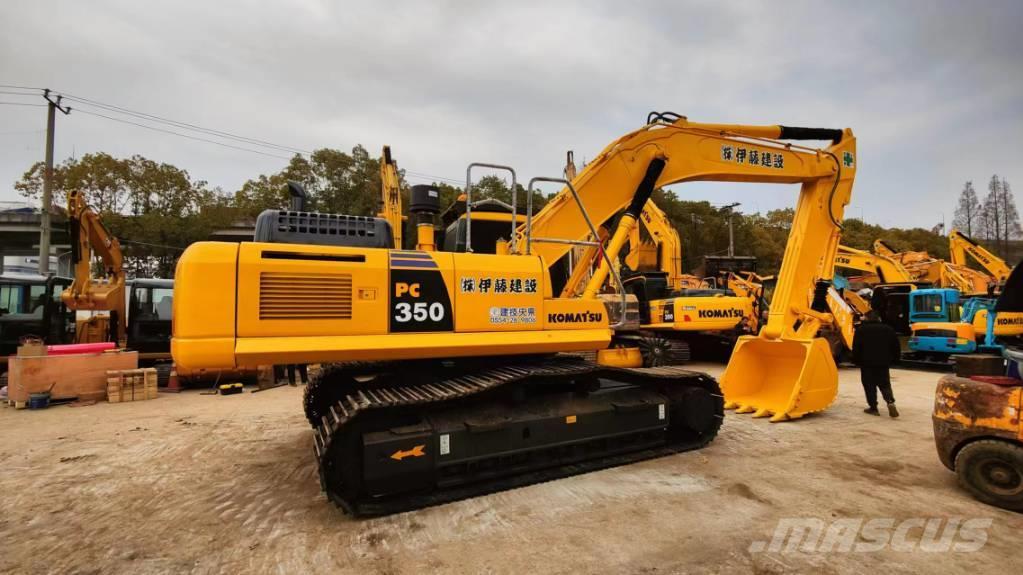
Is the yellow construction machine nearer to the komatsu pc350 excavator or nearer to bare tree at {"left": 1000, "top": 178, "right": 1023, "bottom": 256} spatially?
the komatsu pc350 excavator

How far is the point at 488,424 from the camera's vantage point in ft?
13.7

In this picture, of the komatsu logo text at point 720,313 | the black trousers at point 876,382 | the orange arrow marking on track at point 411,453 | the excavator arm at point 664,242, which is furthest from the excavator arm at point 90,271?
the black trousers at point 876,382

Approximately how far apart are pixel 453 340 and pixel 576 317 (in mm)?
1219

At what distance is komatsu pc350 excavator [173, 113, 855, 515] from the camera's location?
3619 mm

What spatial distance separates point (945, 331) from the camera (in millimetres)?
12945

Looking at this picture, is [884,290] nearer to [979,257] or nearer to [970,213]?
[979,257]

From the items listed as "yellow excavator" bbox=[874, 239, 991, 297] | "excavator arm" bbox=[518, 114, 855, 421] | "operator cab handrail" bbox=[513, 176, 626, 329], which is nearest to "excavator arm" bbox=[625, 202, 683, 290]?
"excavator arm" bbox=[518, 114, 855, 421]

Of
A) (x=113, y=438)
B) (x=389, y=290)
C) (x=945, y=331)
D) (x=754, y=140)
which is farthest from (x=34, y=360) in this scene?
(x=945, y=331)

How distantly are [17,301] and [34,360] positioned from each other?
4181 millimetres

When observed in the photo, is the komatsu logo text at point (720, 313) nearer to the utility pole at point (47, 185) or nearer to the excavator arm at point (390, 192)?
the excavator arm at point (390, 192)

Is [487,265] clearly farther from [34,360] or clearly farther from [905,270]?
[905,270]

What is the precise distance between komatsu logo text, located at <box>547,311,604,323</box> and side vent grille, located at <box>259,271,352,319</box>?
1.75m

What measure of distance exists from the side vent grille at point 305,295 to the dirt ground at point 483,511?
155 centimetres

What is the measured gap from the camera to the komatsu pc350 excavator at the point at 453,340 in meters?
3.62
